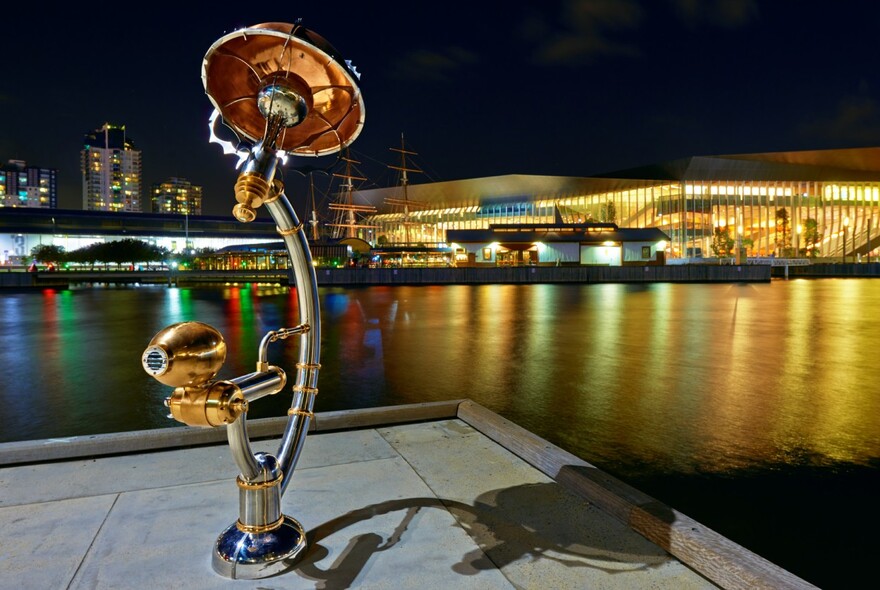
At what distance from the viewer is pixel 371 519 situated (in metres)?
3.52

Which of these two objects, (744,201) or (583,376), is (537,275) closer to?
(583,376)

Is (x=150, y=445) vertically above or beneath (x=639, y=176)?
beneath

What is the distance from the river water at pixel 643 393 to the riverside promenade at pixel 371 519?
1394 mm

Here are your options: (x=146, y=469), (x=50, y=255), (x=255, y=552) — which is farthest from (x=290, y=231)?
(x=50, y=255)

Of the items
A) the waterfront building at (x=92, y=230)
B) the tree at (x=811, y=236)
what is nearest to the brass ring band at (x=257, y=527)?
the tree at (x=811, y=236)

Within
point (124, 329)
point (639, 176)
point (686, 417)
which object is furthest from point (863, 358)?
point (639, 176)

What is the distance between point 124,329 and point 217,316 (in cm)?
415

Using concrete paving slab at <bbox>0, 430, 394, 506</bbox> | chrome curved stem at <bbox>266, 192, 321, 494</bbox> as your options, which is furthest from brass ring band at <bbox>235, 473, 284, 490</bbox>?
concrete paving slab at <bbox>0, 430, 394, 506</bbox>

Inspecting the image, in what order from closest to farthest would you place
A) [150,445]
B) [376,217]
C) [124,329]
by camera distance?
[150,445] < [124,329] < [376,217]

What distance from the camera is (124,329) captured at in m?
18.5

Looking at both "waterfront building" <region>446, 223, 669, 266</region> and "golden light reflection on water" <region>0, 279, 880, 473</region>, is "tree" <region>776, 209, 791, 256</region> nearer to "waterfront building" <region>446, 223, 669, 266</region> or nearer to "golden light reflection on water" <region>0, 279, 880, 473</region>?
"waterfront building" <region>446, 223, 669, 266</region>

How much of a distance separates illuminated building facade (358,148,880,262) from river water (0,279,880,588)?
76723 millimetres

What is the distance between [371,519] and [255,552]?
80 cm

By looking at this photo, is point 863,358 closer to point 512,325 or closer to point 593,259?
point 512,325
